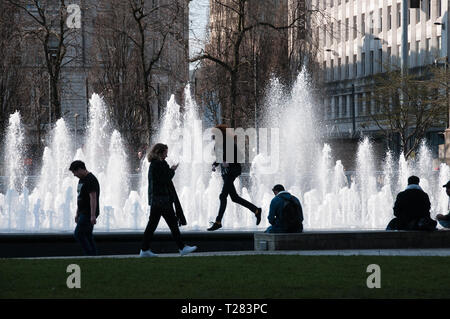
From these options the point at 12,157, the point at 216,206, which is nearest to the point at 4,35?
the point at 12,157

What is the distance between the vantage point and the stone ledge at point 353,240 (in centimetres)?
1552

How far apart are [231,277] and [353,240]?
4.64 m

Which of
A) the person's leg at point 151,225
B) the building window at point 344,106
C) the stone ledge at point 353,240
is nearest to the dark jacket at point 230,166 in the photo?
the stone ledge at point 353,240

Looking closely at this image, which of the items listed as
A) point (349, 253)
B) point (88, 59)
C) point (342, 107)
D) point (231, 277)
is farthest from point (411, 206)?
point (342, 107)

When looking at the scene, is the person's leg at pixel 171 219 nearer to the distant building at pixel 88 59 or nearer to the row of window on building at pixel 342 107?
the distant building at pixel 88 59

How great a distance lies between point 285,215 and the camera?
51.9ft

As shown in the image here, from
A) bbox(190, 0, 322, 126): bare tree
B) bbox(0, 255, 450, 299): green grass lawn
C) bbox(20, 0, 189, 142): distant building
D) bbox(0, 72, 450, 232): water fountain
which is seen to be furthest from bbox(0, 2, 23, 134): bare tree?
bbox(0, 255, 450, 299): green grass lawn

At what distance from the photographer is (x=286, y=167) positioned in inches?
1581

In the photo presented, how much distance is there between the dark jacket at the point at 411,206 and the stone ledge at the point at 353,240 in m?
0.30

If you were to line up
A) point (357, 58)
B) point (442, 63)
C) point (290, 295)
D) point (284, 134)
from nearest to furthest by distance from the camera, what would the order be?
point (290, 295) → point (284, 134) → point (442, 63) → point (357, 58)

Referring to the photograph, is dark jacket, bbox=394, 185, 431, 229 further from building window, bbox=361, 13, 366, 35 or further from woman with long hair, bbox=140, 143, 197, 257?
building window, bbox=361, 13, 366, 35

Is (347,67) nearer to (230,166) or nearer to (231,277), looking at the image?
(230,166)

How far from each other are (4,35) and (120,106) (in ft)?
36.6
